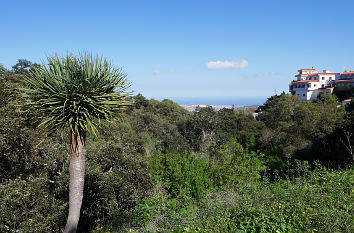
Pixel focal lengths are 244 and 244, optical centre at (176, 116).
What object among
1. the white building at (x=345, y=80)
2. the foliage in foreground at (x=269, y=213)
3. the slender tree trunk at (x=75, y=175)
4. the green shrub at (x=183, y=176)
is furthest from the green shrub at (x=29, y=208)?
the white building at (x=345, y=80)

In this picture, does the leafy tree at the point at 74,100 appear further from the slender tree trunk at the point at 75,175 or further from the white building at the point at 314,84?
the white building at the point at 314,84

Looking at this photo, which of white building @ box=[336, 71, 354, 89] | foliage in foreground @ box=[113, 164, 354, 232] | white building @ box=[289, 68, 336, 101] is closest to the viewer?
foliage in foreground @ box=[113, 164, 354, 232]

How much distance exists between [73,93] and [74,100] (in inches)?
5.4

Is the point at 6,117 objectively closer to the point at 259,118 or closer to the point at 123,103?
the point at 123,103

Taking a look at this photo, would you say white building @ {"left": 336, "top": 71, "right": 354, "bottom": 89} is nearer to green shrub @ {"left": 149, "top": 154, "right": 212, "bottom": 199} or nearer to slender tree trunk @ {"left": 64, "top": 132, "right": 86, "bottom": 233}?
green shrub @ {"left": 149, "top": 154, "right": 212, "bottom": 199}

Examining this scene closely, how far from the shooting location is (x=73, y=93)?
379 centimetres

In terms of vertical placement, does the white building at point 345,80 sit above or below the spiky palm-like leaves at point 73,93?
above

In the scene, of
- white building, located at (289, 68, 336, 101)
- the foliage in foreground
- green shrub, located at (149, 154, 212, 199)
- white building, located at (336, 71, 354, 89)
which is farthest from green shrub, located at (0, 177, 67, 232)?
white building, located at (289, 68, 336, 101)

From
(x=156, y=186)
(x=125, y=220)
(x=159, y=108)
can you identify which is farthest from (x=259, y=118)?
(x=125, y=220)

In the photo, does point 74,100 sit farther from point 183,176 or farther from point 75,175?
point 183,176

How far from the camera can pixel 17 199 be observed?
4508 millimetres

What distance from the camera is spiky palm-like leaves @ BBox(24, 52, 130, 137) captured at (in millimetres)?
3818

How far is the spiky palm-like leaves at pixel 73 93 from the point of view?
150 inches

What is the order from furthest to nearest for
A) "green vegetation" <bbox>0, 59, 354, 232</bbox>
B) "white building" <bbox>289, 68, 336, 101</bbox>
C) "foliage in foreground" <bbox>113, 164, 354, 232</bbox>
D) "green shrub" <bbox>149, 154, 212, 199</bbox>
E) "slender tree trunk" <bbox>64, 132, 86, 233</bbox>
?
1. "white building" <bbox>289, 68, 336, 101</bbox>
2. "green shrub" <bbox>149, 154, 212, 199</bbox>
3. "slender tree trunk" <bbox>64, 132, 86, 233</bbox>
4. "green vegetation" <bbox>0, 59, 354, 232</bbox>
5. "foliage in foreground" <bbox>113, 164, 354, 232</bbox>
